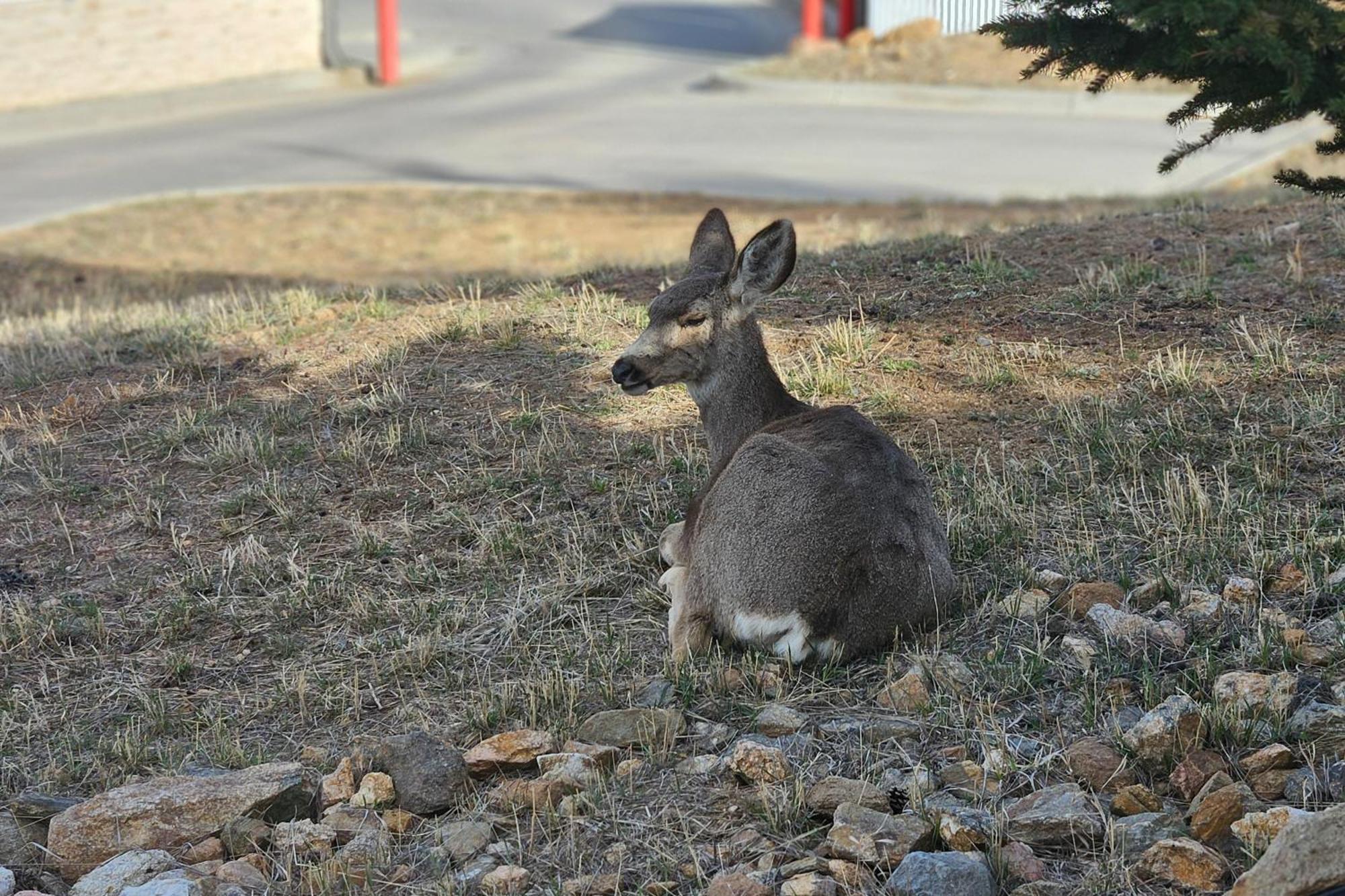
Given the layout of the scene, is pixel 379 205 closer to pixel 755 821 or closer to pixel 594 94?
pixel 594 94

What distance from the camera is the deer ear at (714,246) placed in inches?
280

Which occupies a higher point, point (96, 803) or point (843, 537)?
point (843, 537)

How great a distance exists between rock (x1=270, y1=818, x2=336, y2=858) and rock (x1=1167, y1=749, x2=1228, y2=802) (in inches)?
99.4

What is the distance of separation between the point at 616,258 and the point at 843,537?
1018 centimetres

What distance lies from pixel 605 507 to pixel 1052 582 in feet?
6.73

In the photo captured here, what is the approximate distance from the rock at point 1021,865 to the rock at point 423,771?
170 centimetres

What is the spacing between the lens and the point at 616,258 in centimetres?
1555

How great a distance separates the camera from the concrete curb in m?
26.9

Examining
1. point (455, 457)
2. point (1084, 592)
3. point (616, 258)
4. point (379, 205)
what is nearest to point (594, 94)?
point (379, 205)

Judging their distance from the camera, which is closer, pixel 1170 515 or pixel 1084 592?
pixel 1084 592

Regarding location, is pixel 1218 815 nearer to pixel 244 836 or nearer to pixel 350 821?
pixel 350 821

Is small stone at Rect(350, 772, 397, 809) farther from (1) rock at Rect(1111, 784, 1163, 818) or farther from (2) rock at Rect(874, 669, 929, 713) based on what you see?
(1) rock at Rect(1111, 784, 1163, 818)

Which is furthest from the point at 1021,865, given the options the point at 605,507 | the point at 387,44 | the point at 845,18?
the point at 845,18

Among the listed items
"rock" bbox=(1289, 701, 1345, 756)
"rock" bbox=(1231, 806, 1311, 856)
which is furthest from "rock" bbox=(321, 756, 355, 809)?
"rock" bbox=(1289, 701, 1345, 756)
